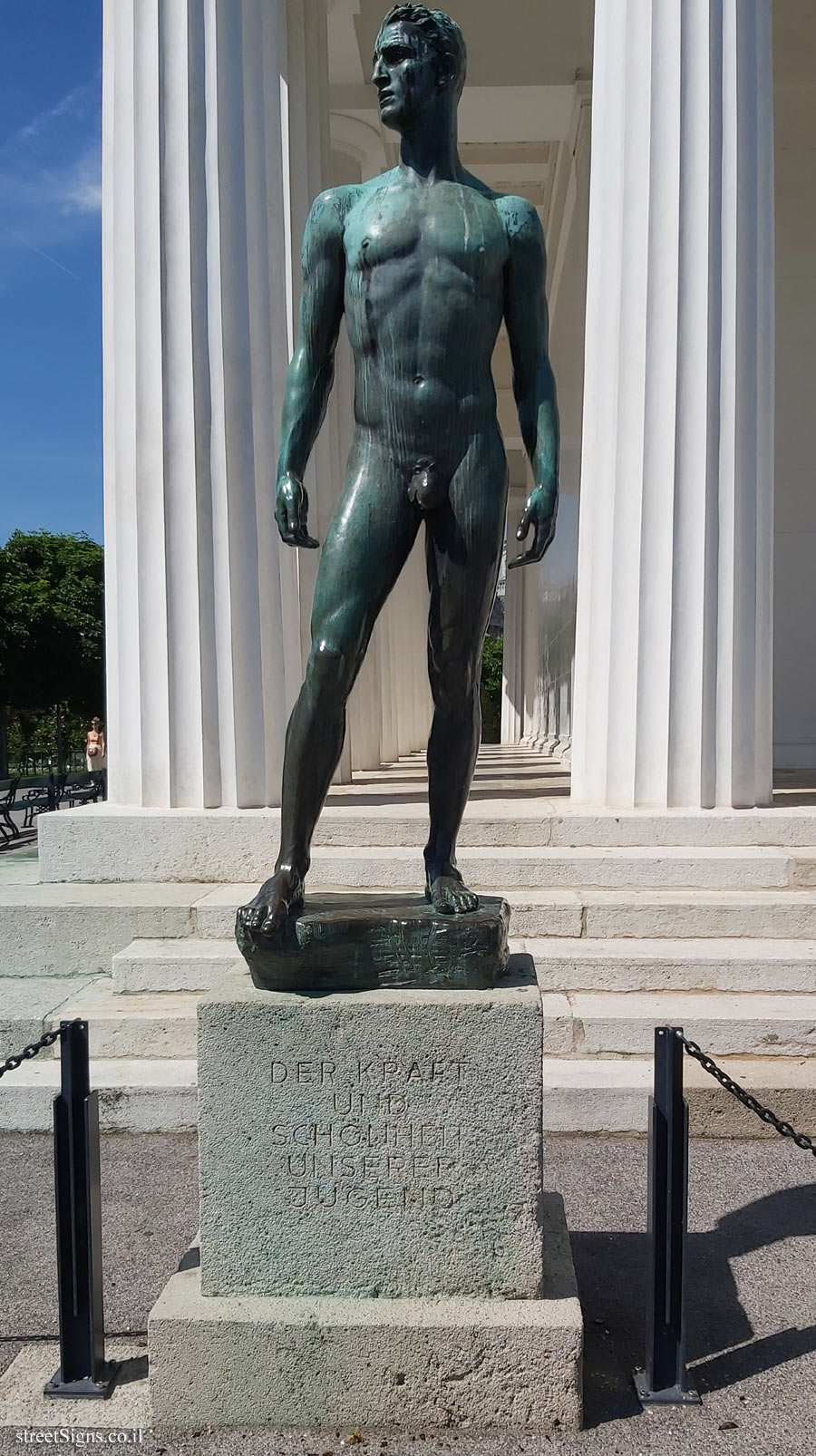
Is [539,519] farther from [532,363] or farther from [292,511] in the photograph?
[292,511]

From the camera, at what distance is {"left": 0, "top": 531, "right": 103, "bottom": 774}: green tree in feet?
151

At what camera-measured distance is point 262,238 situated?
824cm

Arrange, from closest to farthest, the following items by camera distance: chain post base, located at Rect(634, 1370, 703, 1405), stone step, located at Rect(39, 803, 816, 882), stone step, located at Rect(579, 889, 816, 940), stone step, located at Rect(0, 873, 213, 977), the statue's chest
Answer: 1. chain post base, located at Rect(634, 1370, 703, 1405)
2. the statue's chest
3. stone step, located at Rect(579, 889, 816, 940)
4. stone step, located at Rect(0, 873, 213, 977)
5. stone step, located at Rect(39, 803, 816, 882)

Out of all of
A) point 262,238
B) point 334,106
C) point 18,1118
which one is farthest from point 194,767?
point 334,106

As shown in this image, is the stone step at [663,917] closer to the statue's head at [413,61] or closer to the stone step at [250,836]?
the stone step at [250,836]

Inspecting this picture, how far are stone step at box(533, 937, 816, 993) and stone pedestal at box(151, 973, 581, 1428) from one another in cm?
272

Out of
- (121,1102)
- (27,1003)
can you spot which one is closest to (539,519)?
(121,1102)

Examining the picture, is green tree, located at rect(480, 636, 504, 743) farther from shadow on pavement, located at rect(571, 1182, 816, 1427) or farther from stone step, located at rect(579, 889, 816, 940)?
shadow on pavement, located at rect(571, 1182, 816, 1427)

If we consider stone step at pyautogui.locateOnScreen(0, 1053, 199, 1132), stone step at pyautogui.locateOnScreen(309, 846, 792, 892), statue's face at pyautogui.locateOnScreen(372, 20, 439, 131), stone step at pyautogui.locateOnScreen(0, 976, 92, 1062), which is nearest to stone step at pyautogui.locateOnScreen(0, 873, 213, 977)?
stone step at pyautogui.locateOnScreen(0, 976, 92, 1062)

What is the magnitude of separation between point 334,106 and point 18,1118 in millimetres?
14404

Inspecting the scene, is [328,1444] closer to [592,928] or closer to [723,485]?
[592,928]

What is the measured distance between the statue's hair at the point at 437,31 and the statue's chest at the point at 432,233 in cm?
42

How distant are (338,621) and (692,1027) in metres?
3.21

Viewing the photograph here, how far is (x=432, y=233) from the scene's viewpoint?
11.5 ft
